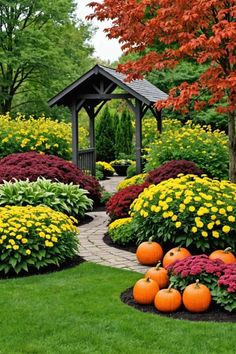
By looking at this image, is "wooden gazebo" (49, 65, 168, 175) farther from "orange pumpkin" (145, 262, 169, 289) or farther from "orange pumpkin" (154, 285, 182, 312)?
"orange pumpkin" (154, 285, 182, 312)

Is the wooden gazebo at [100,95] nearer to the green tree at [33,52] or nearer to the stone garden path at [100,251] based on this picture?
the stone garden path at [100,251]

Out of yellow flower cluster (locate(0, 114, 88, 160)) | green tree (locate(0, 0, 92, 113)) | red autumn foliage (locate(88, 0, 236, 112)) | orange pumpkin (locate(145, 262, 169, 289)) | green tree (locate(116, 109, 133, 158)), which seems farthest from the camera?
green tree (locate(0, 0, 92, 113))

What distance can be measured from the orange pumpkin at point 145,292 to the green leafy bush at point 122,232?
252 cm

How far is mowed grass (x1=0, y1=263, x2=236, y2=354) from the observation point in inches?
165

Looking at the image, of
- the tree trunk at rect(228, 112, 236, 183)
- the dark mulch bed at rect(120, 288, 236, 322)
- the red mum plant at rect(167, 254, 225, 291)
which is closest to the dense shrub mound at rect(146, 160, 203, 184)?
the tree trunk at rect(228, 112, 236, 183)

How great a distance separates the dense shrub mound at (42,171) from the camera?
10.1 metres

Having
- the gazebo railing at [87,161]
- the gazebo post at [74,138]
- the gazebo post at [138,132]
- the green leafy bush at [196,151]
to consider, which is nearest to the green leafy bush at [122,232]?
the green leafy bush at [196,151]

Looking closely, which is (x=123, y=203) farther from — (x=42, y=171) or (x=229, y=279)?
(x=229, y=279)

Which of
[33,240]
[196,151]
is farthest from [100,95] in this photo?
[33,240]

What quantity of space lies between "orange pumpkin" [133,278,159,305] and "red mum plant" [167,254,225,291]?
23 cm

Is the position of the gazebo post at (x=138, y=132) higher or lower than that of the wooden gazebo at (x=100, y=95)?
lower

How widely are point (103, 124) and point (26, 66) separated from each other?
19.0 ft

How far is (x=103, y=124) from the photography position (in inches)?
886

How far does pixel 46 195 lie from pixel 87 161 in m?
5.42
